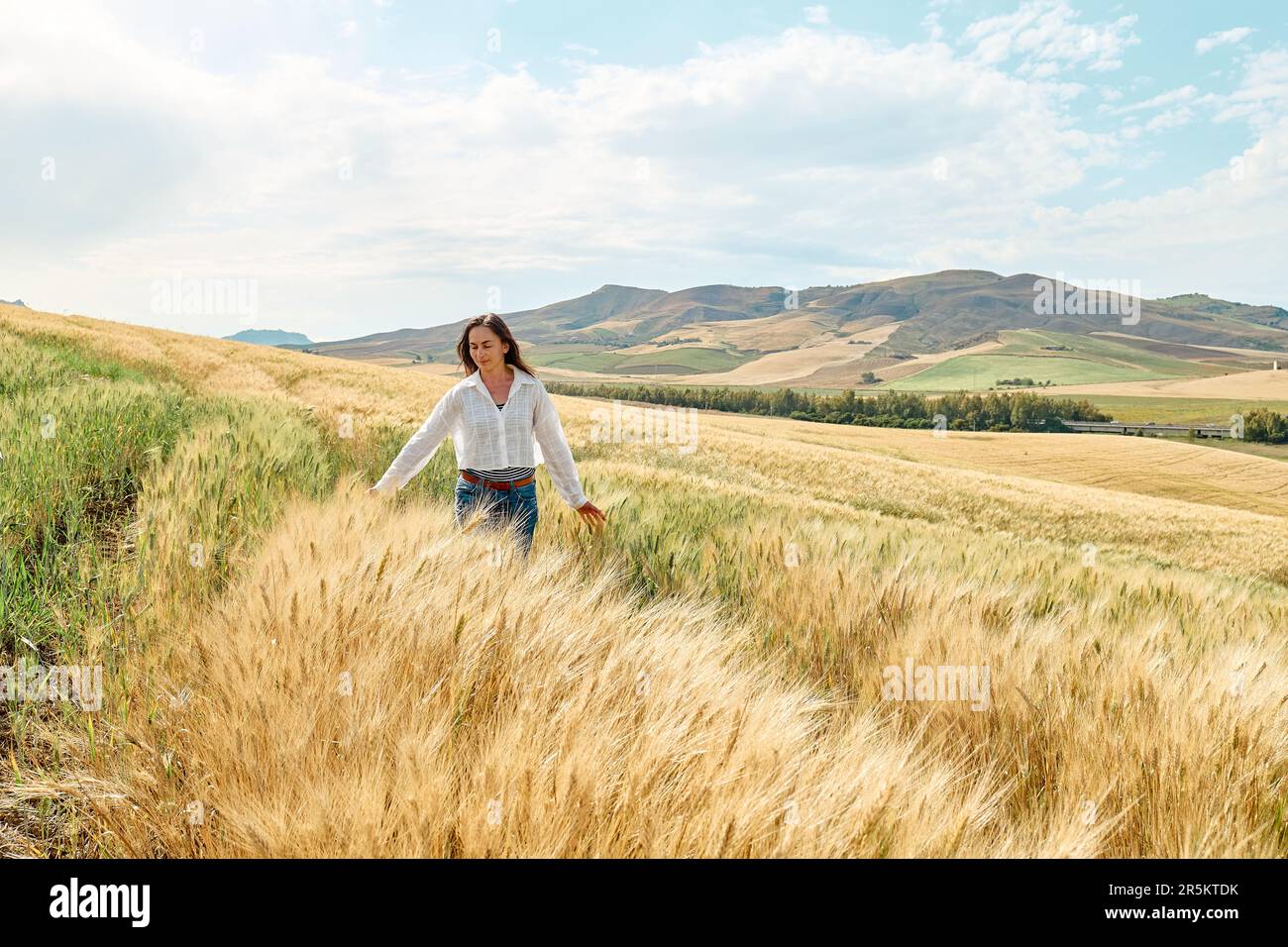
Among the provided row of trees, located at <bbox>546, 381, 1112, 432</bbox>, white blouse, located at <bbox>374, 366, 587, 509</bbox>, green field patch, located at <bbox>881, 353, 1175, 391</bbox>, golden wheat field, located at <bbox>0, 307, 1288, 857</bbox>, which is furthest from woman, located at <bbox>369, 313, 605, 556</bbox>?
green field patch, located at <bbox>881, 353, 1175, 391</bbox>

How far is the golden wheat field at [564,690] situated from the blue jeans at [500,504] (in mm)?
285

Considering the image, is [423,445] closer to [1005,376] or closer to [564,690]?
[564,690]

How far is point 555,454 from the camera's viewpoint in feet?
14.2

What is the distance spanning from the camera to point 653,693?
1.94 m

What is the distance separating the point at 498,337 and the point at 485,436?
63 centimetres

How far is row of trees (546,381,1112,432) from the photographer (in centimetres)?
9798

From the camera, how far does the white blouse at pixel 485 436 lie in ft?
13.8

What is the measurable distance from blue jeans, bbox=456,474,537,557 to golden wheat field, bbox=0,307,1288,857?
0.29 m

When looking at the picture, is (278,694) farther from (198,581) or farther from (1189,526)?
(1189,526)

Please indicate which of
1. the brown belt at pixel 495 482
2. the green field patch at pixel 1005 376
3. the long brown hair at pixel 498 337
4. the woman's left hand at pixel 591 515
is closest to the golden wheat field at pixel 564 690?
the woman's left hand at pixel 591 515

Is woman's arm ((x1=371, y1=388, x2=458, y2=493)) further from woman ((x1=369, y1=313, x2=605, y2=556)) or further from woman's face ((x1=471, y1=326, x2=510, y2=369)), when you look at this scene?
woman's face ((x1=471, y1=326, x2=510, y2=369))

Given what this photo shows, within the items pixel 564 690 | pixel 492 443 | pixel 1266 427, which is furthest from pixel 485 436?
pixel 1266 427
